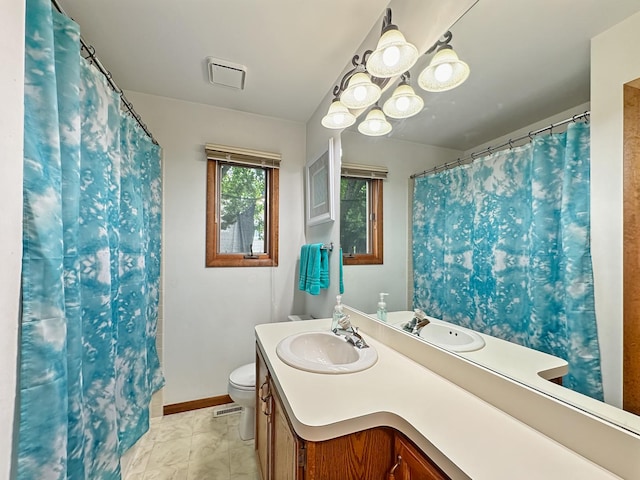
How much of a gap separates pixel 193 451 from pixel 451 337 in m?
1.72

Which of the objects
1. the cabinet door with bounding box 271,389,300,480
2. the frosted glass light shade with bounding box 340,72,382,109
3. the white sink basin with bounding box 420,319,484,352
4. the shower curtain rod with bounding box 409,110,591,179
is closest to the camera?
the shower curtain rod with bounding box 409,110,591,179

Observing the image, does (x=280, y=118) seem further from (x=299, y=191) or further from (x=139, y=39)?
(x=139, y=39)

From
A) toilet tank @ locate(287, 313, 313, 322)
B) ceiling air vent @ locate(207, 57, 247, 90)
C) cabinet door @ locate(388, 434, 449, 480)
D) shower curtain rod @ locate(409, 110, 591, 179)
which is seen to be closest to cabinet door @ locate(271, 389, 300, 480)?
cabinet door @ locate(388, 434, 449, 480)

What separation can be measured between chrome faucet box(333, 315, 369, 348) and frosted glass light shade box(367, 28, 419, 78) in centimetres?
117

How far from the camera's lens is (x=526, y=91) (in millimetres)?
776

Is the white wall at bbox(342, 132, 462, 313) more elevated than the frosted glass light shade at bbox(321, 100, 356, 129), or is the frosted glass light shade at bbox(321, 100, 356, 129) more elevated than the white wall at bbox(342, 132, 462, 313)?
the frosted glass light shade at bbox(321, 100, 356, 129)

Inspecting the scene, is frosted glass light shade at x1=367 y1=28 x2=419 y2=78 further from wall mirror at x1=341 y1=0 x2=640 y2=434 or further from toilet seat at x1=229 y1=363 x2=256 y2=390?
toilet seat at x1=229 y1=363 x2=256 y2=390

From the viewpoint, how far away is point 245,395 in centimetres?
171

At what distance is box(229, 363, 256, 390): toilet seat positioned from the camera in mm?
1726

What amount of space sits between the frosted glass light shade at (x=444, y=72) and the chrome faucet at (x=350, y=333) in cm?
108

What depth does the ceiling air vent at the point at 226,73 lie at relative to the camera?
1.66m

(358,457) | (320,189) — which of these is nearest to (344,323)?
(358,457)

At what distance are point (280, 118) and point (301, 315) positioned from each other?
1.73 meters

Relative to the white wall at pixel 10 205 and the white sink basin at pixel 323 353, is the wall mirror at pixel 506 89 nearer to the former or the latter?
the white sink basin at pixel 323 353
